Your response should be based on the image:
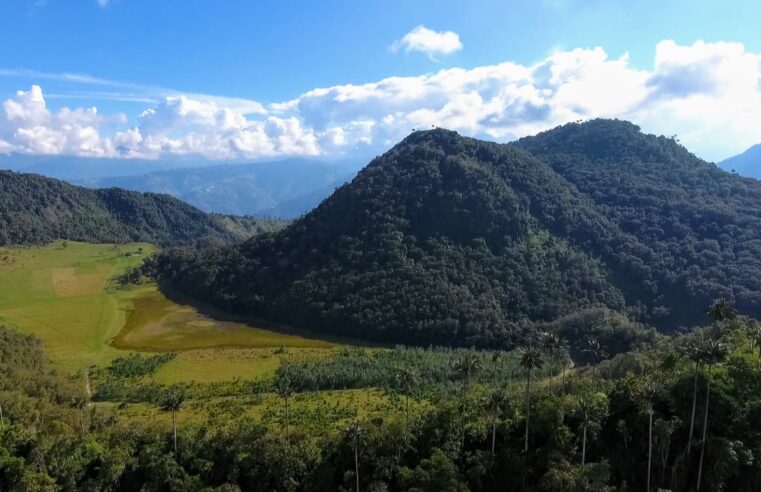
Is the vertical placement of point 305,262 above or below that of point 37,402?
above

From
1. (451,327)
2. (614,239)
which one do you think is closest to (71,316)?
(451,327)

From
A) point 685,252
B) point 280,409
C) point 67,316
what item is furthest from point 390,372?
point 685,252

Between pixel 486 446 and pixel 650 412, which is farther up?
pixel 650 412

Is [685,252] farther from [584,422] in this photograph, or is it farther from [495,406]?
[495,406]

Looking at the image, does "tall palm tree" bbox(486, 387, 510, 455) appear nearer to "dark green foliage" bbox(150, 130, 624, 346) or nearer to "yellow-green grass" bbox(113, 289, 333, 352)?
"dark green foliage" bbox(150, 130, 624, 346)

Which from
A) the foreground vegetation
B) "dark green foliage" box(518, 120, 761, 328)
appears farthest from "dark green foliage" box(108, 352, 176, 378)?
"dark green foliage" box(518, 120, 761, 328)

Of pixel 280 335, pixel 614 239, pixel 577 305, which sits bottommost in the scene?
pixel 280 335

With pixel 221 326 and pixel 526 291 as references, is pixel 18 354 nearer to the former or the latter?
pixel 221 326
